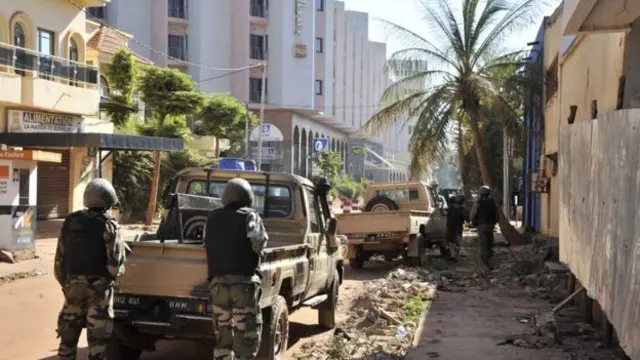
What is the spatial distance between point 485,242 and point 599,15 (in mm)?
6883

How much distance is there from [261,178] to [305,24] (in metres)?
48.2

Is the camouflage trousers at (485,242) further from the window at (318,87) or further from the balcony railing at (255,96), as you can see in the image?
the window at (318,87)

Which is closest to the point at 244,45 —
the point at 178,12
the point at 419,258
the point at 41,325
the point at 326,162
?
the point at 178,12

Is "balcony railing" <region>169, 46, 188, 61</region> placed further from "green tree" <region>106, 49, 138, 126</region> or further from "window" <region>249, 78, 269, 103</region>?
"green tree" <region>106, 49, 138, 126</region>

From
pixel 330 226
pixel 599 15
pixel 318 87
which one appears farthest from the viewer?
pixel 318 87

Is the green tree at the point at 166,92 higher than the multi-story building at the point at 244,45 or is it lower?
lower

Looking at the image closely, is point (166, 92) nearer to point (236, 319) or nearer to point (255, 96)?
point (236, 319)

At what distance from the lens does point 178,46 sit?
53.7 meters

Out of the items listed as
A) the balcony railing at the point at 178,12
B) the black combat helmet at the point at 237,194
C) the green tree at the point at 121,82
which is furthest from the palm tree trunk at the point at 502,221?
the balcony railing at the point at 178,12

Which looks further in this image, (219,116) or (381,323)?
(219,116)

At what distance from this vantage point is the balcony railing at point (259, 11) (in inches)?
2131

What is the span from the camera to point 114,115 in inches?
1145

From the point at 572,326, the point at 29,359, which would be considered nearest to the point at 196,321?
the point at 29,359

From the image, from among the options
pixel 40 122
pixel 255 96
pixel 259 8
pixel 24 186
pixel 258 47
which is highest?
pixel 259 8
